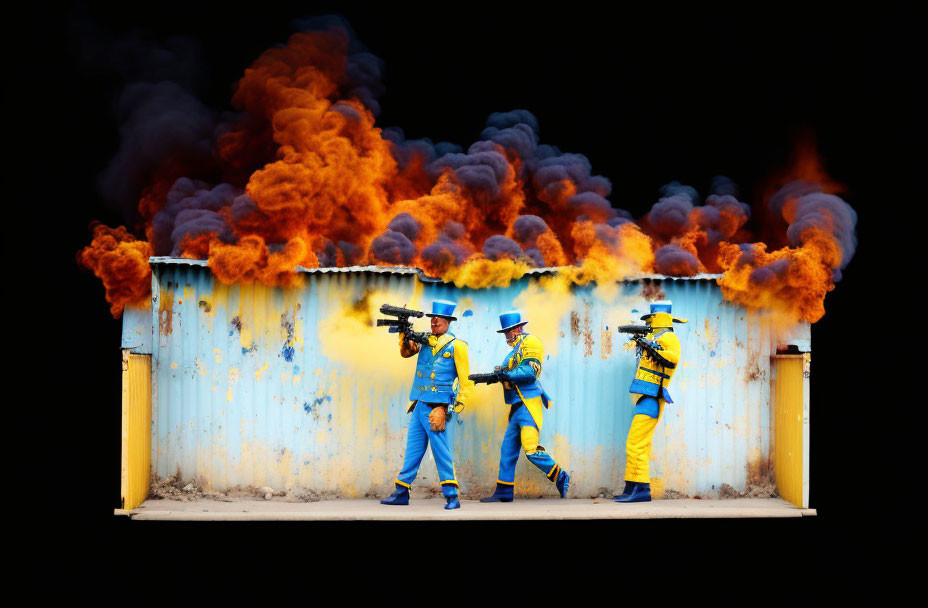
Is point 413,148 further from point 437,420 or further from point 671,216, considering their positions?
point 437,420

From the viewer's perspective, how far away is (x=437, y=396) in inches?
430

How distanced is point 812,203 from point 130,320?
26.9 ft

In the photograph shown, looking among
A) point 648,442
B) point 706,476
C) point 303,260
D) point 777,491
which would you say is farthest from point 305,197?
point 777,491

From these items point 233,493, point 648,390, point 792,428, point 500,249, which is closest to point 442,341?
point 500,249

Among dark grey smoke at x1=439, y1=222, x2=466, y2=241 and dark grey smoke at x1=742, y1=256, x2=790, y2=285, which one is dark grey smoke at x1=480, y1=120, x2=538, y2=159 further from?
dark grey smoke at x1=742, y1=256, x2=790, y2=285

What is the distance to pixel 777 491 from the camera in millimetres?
11883

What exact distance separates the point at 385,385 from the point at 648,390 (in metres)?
3.06

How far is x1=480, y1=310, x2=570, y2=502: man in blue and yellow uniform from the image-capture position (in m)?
11.1

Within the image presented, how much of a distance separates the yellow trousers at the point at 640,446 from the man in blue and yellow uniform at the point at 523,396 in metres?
0.79

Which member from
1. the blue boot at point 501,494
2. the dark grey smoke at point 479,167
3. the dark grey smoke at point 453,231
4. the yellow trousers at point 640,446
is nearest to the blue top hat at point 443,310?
the dark grey smoke at point 453,231

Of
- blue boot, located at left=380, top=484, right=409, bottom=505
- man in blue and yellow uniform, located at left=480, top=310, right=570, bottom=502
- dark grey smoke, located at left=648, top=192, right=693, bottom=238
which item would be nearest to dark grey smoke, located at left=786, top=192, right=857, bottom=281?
dark grey smoke, located at left=648, top=192, right=693, bottom=238

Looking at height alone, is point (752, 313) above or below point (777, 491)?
above

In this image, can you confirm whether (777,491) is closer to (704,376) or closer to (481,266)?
(704,376)

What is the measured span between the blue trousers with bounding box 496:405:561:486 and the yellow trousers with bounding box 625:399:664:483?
0.86m
